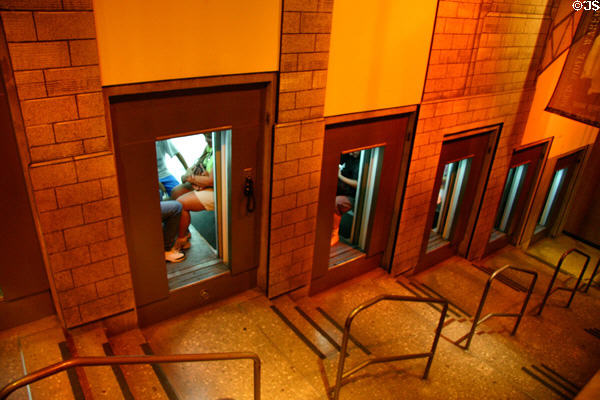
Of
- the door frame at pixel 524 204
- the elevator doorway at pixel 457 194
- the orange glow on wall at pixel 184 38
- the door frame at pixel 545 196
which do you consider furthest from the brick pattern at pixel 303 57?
the door frame at pixel 545 196

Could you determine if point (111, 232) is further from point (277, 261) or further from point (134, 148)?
point (277, 261)

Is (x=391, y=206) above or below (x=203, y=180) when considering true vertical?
below

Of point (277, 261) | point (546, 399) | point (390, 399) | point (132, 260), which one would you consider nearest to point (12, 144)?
point (132, 260)

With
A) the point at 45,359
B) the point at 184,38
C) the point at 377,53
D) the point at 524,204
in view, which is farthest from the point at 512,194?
the point at 45,359

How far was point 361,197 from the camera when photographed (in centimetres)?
566

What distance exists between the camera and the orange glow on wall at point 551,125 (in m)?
6.75

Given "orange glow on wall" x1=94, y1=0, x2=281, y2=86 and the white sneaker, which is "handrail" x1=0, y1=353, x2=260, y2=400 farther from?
the white sneaker

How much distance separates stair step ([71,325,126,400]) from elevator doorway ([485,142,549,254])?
6.23 metres

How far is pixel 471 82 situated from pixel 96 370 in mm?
5125

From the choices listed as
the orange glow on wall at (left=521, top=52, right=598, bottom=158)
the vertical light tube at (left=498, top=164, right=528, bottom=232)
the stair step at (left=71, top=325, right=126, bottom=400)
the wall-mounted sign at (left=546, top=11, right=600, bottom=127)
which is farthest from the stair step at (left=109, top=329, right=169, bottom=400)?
the vertical light tube at (left=498, top=164, right=528, bottom=232)

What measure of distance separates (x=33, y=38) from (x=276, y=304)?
338 centimetres

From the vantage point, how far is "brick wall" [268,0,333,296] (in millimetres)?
3971

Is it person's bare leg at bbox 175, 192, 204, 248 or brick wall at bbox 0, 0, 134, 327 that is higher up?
brick wall at bbox 0, 0, 134, 327

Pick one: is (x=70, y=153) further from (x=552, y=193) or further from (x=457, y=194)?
(x=552, y=193)
